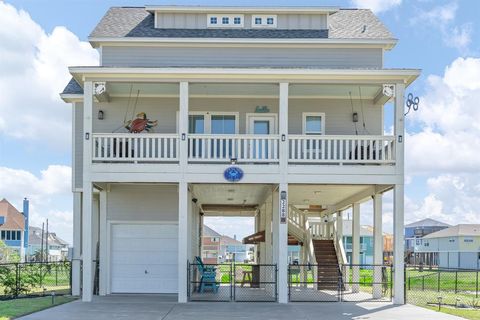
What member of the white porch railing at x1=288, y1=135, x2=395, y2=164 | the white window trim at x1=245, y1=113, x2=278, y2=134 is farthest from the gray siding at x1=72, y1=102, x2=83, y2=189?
A: the white porch railing at x1=288, y1=135, x2=395, y2=164

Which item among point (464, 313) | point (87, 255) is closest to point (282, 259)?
point (464, 313)

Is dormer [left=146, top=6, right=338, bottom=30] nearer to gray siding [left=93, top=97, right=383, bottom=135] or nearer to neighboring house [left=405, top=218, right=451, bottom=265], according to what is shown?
gray siding [left=93, top=97, right=383, bottom=135]

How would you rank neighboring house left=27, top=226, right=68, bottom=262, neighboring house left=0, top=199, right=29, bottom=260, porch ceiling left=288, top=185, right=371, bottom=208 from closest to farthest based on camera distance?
porch ceiling left=288, top=185, right=371, bottom=208 < neighboring house left=0, top=199, right=29, bottom=260 < neighboring house left=27, top=226, right=68, bottom=262

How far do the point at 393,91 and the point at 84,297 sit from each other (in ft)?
31.4

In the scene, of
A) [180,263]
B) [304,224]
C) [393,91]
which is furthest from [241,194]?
[393,91]

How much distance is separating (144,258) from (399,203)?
7.94 meters

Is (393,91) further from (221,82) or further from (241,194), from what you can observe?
(241,194)

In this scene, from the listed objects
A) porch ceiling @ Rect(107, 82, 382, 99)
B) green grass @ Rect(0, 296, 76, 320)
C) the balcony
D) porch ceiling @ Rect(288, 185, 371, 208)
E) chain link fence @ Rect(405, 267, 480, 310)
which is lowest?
chain link fence @ Rect(405, 267, 480, 310)

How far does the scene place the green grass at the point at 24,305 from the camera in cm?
1345

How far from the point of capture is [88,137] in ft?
54.1

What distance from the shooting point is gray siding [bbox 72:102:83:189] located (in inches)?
774

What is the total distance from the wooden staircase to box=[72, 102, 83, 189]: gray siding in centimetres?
854

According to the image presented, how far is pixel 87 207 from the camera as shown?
16.2 metres

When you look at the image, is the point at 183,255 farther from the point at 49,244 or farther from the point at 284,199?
the point at 49,244
